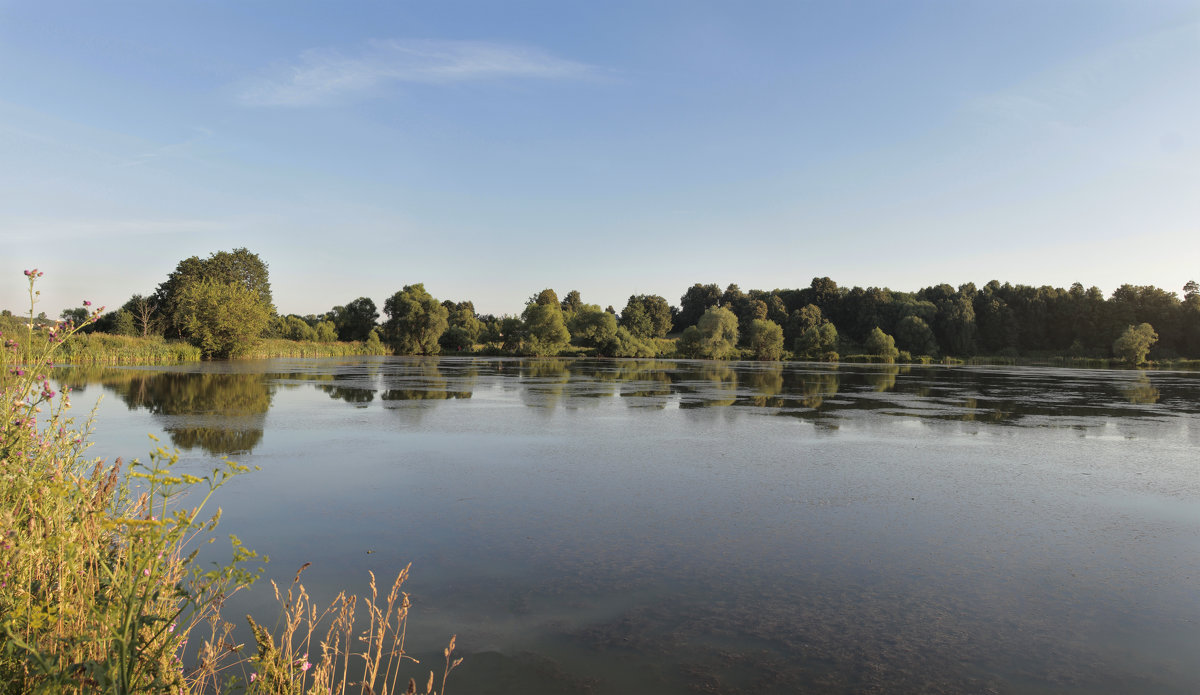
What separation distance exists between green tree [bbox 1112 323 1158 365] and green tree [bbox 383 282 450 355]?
3276 inches

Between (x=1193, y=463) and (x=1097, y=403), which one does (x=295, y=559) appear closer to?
(x=1193, y=463)

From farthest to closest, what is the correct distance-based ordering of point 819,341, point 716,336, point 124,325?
point 819,341 < point 716,336 < point 124,325

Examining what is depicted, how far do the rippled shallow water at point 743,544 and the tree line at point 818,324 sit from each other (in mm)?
63006

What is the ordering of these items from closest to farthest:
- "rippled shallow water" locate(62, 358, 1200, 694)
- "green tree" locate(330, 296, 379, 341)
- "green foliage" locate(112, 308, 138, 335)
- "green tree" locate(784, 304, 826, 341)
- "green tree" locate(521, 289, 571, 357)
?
1. "rippled shallow water" locate(62, 358, 1200, 694)
2. "green foliage" locate(112, 308, 138, 335)
3. "green tree" locate(521, 289, 571, 357)
4. "green tree" locate(330, 296, 379, 341)
5. "green tree" locate(784, 304, 826, 341)

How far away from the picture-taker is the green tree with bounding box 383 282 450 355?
7981 cm

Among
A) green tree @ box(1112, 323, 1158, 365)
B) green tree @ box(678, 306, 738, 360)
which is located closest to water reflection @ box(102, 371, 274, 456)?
green tree @ box(678, 306, 738, 360)

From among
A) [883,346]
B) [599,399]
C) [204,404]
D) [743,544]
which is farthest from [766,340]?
[743,544]

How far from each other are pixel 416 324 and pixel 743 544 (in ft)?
257

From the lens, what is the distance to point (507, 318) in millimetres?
89312

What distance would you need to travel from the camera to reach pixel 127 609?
232 centimetres

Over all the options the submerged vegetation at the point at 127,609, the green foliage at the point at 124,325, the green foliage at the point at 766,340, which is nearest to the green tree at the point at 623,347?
the green foliage at the point at 766,340

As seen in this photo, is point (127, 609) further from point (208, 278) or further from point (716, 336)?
point (716, 336)

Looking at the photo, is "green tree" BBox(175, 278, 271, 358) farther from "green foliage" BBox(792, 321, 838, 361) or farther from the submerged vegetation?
"green foliage" BBox(792, 321, 838, 361)

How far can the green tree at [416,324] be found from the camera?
262 ft
